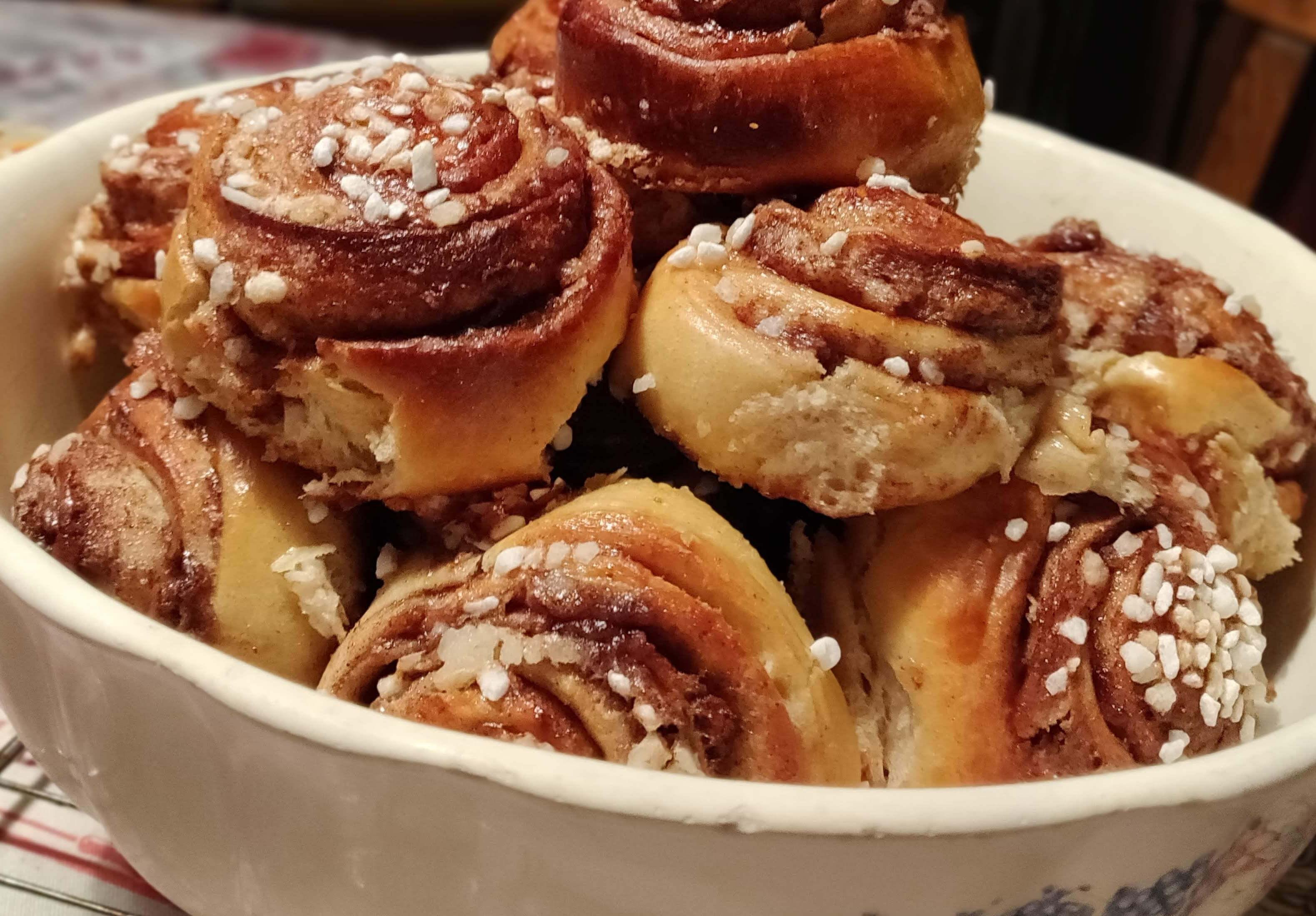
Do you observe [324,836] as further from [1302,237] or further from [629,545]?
[1302,237]

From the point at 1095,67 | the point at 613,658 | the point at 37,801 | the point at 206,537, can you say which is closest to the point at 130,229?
the point at 206,537

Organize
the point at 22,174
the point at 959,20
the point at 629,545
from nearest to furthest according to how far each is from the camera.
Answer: the point at 629,545 → the point at 959,20 → the point at 22,174

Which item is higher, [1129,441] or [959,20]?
[959,20]

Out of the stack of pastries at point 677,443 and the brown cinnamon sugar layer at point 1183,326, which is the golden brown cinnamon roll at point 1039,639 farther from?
the brown cinnamon sugar layer at point 1183,326

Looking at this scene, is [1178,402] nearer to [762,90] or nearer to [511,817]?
[762,90]

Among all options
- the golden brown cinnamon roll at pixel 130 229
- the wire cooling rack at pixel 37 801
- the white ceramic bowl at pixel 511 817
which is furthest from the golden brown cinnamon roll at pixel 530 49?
the wire cooling rack at pixel 37 801

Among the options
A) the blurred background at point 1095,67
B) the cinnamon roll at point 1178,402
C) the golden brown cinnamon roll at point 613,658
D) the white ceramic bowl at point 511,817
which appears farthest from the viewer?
the blurred background at point 1095,67

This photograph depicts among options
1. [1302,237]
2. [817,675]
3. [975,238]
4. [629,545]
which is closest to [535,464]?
[629,545]

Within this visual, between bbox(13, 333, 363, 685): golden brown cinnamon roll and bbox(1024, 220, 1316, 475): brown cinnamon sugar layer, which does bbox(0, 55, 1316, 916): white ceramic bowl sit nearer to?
bbox(13, 333, 363, 685): golden brown cinnamon roll
